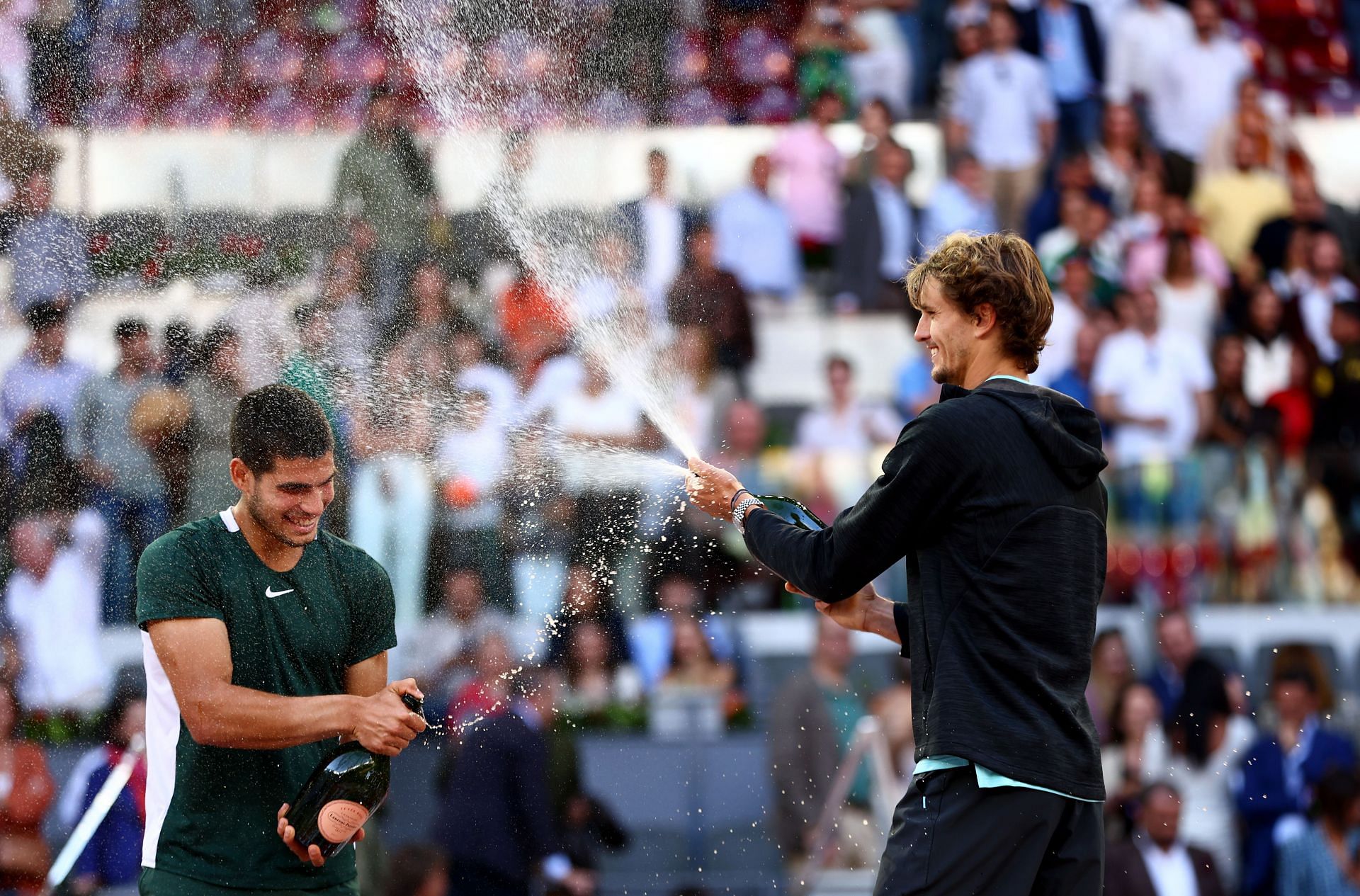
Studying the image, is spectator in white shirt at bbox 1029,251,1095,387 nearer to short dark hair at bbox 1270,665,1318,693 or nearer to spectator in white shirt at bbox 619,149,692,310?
short dark hair at bbox 1270,665,1318,693

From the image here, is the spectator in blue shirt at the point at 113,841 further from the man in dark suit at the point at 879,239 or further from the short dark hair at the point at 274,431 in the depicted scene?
the man in dark suit at the point at 879,239

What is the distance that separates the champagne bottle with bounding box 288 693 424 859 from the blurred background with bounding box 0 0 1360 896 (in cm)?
202

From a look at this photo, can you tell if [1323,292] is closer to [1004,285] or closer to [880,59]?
[880,59]

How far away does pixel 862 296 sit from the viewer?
401 inches

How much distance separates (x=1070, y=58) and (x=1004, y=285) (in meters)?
8.25

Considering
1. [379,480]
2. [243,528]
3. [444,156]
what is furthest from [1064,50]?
[243,528]

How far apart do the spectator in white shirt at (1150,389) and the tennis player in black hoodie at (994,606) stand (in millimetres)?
6092

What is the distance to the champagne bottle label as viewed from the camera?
152 inches

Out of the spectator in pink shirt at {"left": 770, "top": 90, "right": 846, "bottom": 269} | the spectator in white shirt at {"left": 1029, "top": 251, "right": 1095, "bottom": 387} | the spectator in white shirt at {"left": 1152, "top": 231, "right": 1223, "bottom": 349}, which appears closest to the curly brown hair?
the spectator in white shirt at {"left": 1029, "top": 251, "right": 1095, "bottom": 387}

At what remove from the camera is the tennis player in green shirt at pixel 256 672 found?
388 cm

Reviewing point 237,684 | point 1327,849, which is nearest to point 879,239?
point 1327,849

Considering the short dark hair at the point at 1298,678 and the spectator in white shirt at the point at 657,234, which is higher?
the spectator in white shirt at the point at 657,234

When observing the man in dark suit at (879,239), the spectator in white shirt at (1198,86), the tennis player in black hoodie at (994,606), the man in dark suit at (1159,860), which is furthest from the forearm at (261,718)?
the spectator in white shirt at (1198,86)

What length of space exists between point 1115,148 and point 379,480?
232 inches
